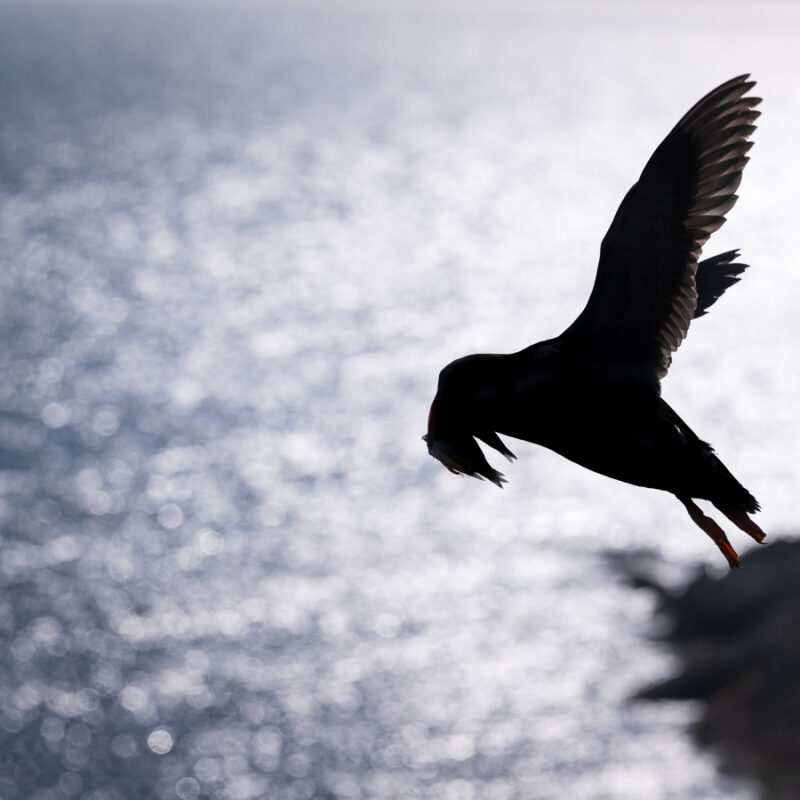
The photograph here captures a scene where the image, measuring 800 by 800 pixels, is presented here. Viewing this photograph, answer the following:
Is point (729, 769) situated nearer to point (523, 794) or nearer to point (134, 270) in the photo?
point (523, 794)

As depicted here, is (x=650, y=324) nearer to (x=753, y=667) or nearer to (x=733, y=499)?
(x=733, y=499)

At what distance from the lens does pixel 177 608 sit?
88.0m

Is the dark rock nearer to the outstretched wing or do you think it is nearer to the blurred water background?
the blurred water background

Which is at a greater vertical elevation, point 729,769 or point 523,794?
point 729,769

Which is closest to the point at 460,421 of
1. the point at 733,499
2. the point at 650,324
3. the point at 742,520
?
the point at 650,324

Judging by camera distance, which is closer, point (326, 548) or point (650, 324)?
point (650, 324)

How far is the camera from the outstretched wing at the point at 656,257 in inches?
293

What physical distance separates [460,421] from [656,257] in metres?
1.92

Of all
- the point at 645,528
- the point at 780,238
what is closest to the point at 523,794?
the point at 645,528

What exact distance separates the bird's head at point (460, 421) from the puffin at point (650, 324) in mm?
336

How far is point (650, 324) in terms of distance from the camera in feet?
24.7

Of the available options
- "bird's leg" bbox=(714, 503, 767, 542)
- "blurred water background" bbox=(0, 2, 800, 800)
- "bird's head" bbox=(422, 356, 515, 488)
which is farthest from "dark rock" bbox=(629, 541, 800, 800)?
"bird's head" bbox=(422, 356, 515, 488)

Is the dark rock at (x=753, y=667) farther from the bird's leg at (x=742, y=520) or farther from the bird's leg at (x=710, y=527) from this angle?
the bird's leg at (x=742, y=520)

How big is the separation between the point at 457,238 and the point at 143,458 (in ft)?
235
